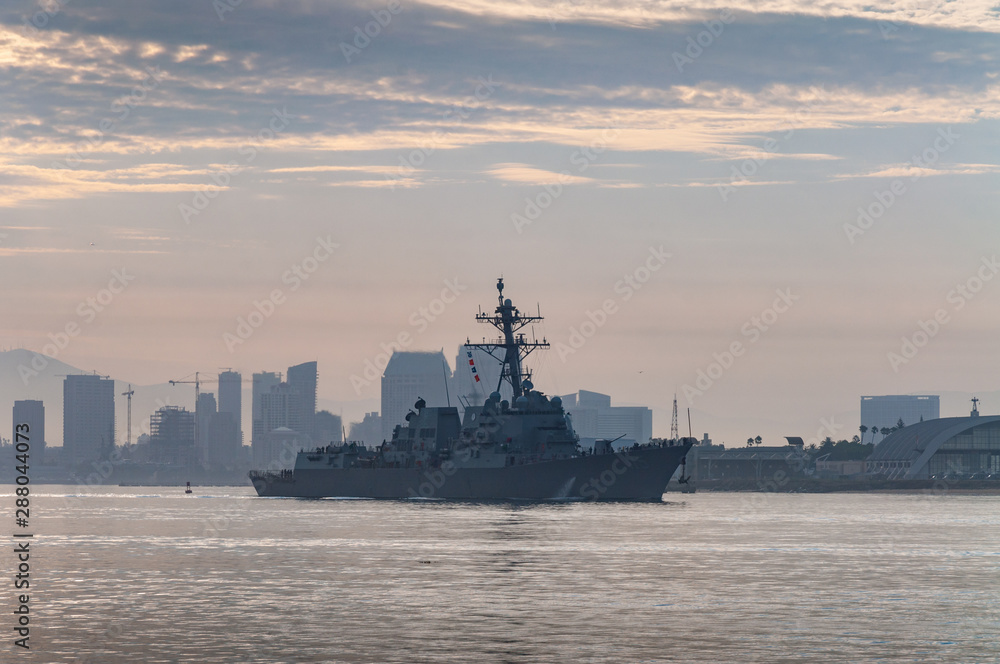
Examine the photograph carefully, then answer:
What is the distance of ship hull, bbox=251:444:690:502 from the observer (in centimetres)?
10531

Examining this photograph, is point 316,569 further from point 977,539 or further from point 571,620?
point 977,539

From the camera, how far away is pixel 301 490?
465ft

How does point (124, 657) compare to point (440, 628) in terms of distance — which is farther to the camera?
point (440, 628)

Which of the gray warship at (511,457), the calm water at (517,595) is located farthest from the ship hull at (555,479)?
the calm water at (517,595)

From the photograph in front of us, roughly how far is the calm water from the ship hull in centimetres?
2758

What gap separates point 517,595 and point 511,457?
216 feet

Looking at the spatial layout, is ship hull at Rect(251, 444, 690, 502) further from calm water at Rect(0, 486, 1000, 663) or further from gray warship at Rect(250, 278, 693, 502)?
calm water at Rect(0, 486, 1000, 663)

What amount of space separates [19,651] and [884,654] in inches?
816

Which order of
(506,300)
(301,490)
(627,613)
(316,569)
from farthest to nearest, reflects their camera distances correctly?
1. (301,490)
2. (506,300)
3. (316,569)
4. (627,613)

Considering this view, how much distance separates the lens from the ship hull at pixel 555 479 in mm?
105312

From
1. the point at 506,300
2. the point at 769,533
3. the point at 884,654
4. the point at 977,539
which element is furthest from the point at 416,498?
the point at 884,654

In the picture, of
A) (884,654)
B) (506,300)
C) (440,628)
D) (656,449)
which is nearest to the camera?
(884,654)

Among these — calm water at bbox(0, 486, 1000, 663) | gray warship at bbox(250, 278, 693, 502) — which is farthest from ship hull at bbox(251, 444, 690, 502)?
calm water at bbox(0, 486, 1000, 663)

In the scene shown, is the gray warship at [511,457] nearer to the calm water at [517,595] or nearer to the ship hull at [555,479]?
the ship hull at [555,479]
